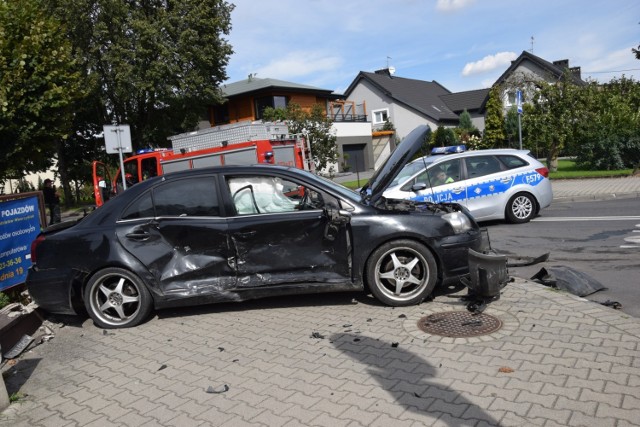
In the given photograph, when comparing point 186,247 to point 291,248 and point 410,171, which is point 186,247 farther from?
point 410,171

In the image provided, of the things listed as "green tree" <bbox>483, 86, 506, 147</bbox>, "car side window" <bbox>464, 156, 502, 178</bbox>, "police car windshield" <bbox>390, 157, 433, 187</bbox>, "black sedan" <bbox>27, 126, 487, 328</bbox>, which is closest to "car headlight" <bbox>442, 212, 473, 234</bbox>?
"black sedan" <bbox>27, 126, 487, 328</bbox>

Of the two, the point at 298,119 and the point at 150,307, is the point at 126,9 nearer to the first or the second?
the point at 298,119

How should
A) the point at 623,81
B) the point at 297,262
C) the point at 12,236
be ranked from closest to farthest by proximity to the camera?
the point at 297,262, the point at 12,236, the point at 623,81

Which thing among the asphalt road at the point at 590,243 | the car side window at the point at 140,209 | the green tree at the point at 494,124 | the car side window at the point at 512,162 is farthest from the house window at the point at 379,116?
the car side window at the point at 140,209

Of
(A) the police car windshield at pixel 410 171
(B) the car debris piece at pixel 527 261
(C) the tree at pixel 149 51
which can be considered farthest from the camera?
(C) the tree at pixel 149 51

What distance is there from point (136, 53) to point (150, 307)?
817 inches

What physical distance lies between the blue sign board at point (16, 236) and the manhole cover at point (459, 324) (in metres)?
5.17

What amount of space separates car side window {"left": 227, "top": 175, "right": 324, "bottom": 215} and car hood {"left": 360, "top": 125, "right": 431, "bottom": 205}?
65cm

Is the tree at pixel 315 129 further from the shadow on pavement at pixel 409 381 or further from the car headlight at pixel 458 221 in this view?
the shadow on pavement at pixel 409 381

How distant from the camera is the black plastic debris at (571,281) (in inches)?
224

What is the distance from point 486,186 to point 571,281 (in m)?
5.04

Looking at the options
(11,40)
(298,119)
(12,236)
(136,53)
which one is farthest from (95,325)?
(136,53)

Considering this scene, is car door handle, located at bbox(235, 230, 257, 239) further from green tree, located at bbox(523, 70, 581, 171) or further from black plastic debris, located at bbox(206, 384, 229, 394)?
green tree, located at bbox(523, 70, 581, 171)

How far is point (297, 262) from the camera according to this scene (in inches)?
209
